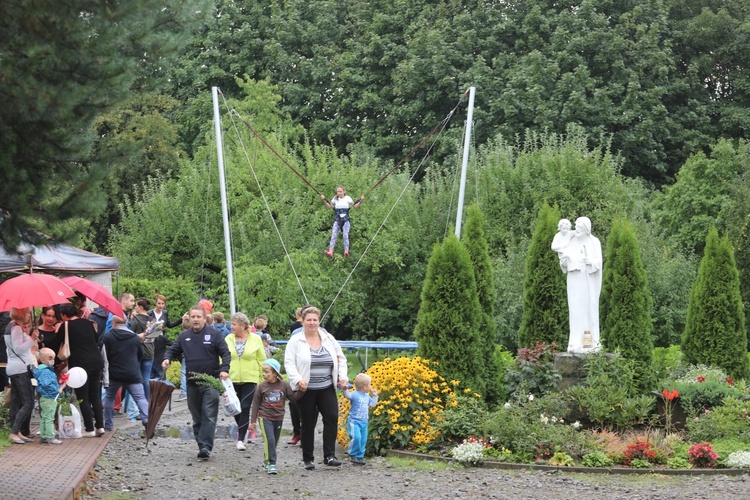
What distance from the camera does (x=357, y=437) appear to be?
12.7 metres

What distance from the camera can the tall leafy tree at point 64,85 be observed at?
25.0 ft

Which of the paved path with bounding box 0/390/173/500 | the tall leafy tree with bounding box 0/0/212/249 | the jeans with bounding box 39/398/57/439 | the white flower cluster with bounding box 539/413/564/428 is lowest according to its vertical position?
the paved path with bounding box 0/390/173/500

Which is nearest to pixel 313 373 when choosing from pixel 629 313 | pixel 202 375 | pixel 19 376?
pixel 202 375

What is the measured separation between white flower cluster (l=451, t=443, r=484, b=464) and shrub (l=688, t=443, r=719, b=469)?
2.40m

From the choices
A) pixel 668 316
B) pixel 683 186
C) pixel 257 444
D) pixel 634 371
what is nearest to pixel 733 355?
pixel 634 371

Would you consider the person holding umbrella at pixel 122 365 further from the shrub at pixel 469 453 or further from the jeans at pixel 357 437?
the shrub at pixel 469 453

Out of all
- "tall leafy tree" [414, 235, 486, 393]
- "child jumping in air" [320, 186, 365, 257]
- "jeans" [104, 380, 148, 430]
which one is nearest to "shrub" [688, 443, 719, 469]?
"tall leafy tree" [414, 235, 486, 393]

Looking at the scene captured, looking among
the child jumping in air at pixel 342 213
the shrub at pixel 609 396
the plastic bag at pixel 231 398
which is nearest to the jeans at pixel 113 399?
the plastic bag at pixel 231 398

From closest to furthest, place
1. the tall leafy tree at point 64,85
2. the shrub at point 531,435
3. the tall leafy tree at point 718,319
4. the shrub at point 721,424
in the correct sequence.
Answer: the tall leafy tree at point 64,85
the shrub at point 531,435
the shrub at point 721,424
the tall leafy tree at point 718,319

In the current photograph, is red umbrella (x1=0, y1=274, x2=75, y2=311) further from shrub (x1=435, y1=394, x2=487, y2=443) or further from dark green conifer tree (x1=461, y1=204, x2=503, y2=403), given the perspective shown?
dark green conifer tree (x1=461, y1=204, x2=503, y2=403)

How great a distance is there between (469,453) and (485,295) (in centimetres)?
478

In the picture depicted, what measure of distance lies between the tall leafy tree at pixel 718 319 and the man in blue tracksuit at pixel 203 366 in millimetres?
10628

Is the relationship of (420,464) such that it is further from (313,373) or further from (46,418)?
(46,418)

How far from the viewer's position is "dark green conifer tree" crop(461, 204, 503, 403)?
16.0 m
